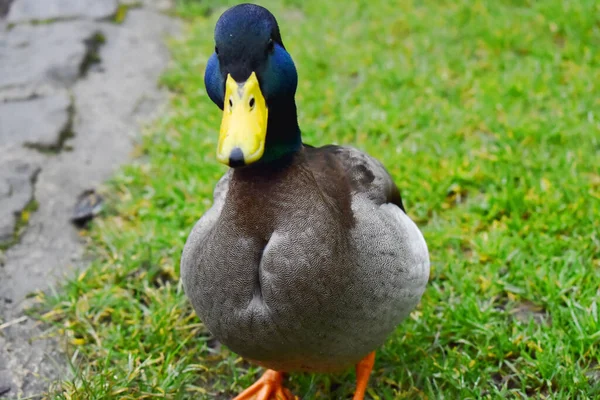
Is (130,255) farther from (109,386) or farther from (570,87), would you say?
(570,87)

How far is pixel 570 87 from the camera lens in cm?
427

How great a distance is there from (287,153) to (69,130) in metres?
2.53

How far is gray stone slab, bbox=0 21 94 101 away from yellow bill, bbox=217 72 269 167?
2.98 meters

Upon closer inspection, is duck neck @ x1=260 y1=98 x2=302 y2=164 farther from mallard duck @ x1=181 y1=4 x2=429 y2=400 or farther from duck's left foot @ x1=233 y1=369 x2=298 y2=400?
duck's left foot @ x1=233 y1=369 x2=298 y2=400

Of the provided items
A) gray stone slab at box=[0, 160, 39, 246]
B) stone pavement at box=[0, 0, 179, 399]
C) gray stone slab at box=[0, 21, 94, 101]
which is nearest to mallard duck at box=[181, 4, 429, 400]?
stone pavement at box=[0, 0, 179, 399]

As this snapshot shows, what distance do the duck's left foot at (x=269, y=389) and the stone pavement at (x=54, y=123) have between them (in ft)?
2.39

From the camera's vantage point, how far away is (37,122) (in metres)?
4.05

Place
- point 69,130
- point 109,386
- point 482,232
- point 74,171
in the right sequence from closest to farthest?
point 109,386
point 482,232
point 74,171
point 69,130

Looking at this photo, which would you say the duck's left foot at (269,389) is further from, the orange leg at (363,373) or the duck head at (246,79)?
the duck head at (246,79)

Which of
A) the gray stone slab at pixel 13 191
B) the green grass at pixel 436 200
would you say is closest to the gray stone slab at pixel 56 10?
the green grass at pixel 436 200

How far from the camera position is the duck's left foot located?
101 inches

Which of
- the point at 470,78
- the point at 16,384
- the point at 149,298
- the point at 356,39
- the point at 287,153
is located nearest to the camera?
the point at 287,153

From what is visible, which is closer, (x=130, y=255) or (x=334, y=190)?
(x=334, y=190)

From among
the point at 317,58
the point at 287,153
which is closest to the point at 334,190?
the point at 287,153
